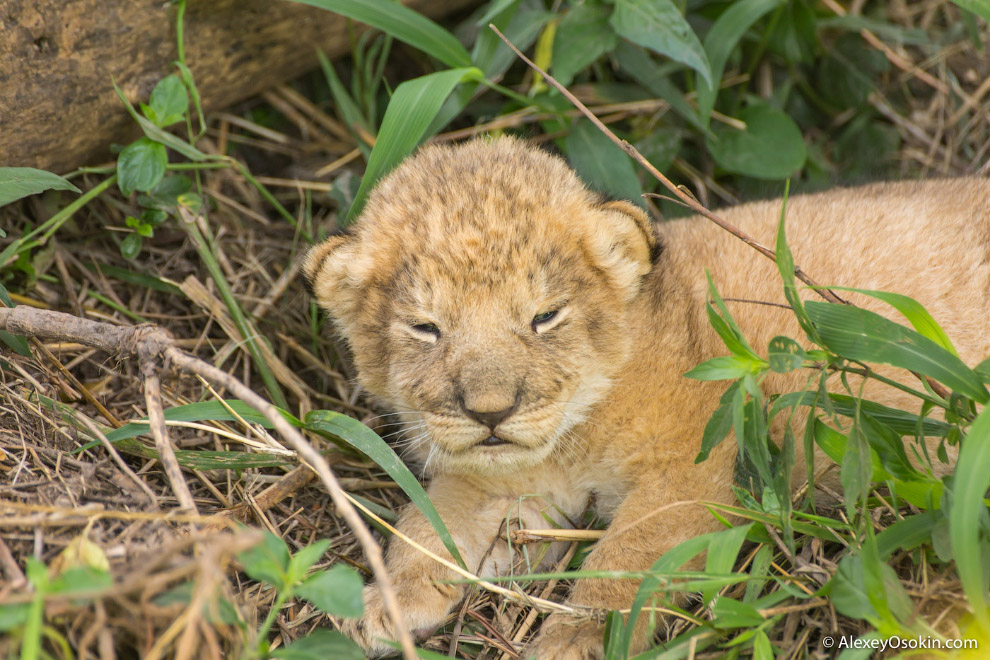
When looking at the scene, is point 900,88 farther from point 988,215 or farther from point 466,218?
point 466,218

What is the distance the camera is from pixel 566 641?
9.98 ft

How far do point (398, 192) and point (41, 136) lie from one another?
1727 millimetres

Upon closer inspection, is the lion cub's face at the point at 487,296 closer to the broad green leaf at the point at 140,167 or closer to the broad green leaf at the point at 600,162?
the broad green leaf at the point at 600,162

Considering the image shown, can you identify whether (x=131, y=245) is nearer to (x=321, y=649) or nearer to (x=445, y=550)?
(x=445, y=550)

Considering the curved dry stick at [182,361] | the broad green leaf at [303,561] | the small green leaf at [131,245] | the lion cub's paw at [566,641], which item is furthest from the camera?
the small green leaf at [131,245]

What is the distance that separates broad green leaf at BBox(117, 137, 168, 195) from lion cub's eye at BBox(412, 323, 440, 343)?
1583 mm

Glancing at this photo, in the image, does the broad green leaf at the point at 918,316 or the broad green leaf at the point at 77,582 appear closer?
→ the broad green leaf at the point at 77,582

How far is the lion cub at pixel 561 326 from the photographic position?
10.6 ft

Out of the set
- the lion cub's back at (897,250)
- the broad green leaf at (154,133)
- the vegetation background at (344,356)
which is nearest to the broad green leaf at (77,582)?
the vegetation background at (344,356)

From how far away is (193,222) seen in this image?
4.35 m

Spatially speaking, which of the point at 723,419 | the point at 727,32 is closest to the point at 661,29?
the point at 727,32

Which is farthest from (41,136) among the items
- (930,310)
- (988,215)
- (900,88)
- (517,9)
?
(900,88)

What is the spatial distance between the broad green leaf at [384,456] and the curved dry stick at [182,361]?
28 cm

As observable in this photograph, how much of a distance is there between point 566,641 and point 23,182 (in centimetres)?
282
